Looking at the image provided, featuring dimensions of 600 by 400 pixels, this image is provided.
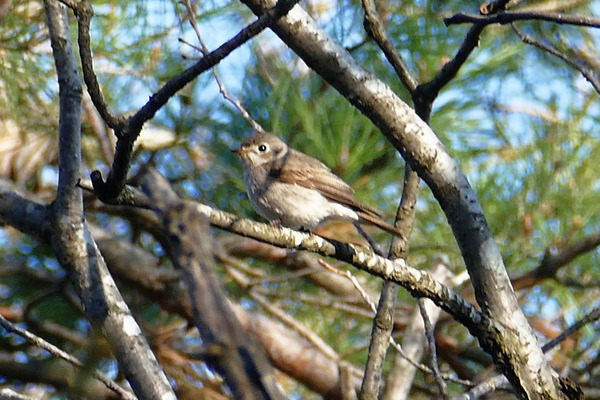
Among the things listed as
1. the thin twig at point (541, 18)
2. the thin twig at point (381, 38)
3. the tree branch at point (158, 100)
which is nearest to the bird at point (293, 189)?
the thin twig at point (381, 38)

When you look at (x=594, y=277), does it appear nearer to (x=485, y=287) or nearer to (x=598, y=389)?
(x=598, y=389)

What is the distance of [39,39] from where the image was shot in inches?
170

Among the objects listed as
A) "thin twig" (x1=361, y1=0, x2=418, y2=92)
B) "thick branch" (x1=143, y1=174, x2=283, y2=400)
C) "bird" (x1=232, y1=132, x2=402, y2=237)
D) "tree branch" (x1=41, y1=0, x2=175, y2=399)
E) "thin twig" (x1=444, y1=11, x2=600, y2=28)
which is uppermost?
"bird" (x1=232, y1=132, x2=402, y2=237)

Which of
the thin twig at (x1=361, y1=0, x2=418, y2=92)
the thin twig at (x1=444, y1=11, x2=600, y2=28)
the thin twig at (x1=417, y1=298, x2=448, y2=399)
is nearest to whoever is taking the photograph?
the thin twig at (x1=444, y1=11, x2=600, y2=28)

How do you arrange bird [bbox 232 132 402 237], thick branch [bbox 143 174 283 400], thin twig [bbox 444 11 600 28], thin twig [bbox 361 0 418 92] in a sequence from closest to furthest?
1. thick branch [bbox 143 174 283 400]
2. thin twig [bbox 444 11 600 28]
3. thin twig [bbox 361 0 418 92]
4. bird [bbox 232 132 402 237]

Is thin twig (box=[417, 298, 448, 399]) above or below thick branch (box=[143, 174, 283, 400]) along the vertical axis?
above

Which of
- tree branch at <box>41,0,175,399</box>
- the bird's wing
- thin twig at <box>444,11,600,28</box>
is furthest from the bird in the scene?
thin twig at <box>444,11,600,28</box>

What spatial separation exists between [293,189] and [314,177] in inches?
4.6

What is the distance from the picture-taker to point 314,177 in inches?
167

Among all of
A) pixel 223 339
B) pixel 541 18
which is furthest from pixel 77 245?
pixel 223 339

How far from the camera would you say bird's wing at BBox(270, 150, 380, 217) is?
4.10 meters

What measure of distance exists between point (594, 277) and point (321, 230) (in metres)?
1.56

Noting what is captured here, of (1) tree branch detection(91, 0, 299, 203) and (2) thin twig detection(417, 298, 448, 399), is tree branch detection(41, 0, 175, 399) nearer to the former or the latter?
(1) tree branch detection(91, 0, 299, 203)

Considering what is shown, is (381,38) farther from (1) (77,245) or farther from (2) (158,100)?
(1) (77,245)
